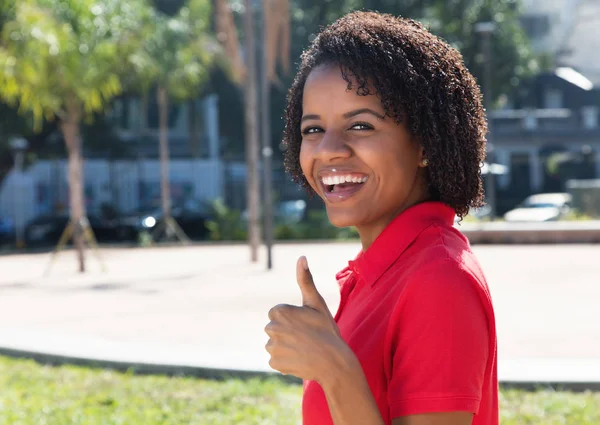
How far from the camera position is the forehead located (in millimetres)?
1927

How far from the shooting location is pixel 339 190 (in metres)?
2.03

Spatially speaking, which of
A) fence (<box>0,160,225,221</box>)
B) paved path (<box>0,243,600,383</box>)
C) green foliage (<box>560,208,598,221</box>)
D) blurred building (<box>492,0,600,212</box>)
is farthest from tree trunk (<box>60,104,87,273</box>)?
blurred building (<box>492,0,600,212</box>)

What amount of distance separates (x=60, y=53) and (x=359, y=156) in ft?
52.1

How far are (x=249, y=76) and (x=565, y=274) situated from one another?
8.14m

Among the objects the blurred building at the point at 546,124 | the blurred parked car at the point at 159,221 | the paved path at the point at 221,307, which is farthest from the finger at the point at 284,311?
the blurred building at the point at 546,124

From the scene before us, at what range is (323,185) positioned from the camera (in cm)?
208

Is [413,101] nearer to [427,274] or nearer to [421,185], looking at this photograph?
[421,185]

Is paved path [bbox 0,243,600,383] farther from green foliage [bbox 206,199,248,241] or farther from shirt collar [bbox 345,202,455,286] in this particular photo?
green foliage [bbox 206,199,248,241]

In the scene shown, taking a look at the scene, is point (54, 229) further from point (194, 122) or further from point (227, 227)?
point (194, 122)

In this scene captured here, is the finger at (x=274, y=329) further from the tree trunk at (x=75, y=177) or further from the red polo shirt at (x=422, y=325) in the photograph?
the tree trunk at (x=75, y=177)

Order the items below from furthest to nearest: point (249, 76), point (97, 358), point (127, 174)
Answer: point (127, 174) < point (249, 76) < point (97, 358)

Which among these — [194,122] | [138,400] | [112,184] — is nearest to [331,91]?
[138,400]

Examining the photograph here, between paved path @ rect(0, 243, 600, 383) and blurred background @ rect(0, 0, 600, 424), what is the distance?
46 mm

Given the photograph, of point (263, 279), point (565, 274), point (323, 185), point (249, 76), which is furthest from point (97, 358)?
point (249, 76)
